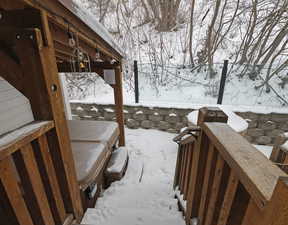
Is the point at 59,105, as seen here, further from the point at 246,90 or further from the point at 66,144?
the point at 246,90

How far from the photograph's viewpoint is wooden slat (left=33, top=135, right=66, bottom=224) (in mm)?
958

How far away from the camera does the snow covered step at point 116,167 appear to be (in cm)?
223

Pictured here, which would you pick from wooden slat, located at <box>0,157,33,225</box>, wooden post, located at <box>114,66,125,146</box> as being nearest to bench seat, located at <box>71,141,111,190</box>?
wooden slat, located at <box>0,157,33,225</box>

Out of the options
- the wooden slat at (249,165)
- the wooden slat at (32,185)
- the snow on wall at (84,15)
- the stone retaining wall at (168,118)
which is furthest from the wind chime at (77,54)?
the stone retaining wall at (168,118)

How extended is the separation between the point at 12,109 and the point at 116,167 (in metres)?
1.73

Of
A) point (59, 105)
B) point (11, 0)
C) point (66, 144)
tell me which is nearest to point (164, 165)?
point (66, 144)

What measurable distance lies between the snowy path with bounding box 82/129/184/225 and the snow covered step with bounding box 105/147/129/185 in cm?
11

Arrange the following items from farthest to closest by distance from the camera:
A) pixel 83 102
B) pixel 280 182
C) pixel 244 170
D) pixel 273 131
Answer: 1. pixel 83 102
2. pixel 273 131
3. pixel 244 170
4. pixel 280 182

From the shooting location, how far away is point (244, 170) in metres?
0.58

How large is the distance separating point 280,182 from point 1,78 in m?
1.41

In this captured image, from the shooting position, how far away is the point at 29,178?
2.86 feet

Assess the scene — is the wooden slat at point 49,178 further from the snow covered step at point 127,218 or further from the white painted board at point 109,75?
the white painted board at point 109,75

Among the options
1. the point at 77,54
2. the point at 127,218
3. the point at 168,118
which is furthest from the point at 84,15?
the point at 168,118

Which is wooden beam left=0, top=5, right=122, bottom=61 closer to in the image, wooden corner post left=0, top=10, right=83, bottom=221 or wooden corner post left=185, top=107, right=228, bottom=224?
wooden corner post left=0, top=10, right=83, bottom=221
